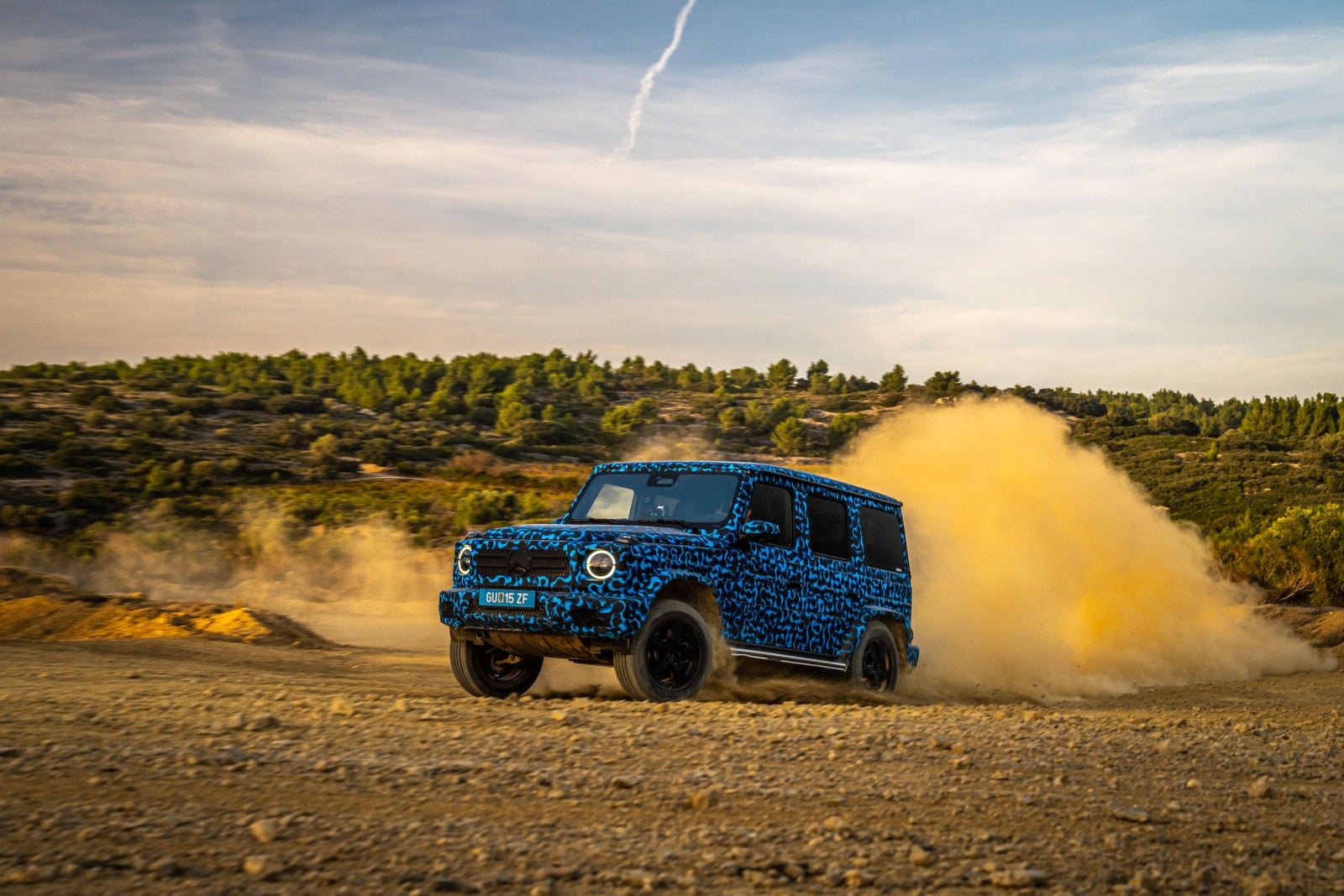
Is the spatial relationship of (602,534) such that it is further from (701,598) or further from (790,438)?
(790,438)

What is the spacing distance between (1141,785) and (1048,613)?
494 inches

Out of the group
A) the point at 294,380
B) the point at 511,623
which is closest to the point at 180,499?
the point at 294,380

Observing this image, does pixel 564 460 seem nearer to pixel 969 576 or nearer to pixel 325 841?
pixel 969 576

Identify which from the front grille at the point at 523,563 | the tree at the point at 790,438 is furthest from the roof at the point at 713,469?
the tree at the point at 790,438

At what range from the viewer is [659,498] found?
1074 cm

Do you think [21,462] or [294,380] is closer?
[21,462]

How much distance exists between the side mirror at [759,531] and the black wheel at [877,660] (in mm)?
2122

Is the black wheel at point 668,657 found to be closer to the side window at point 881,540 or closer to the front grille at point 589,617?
the front grille at point 589,617

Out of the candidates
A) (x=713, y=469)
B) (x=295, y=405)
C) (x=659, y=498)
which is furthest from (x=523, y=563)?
(x=295, y=405)

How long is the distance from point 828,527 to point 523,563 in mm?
3510

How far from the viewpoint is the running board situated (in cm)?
1002

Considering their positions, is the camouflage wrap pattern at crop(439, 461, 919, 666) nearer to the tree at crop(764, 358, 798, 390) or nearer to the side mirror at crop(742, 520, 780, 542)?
the side mirror at crop(742, 520, 780, 542)

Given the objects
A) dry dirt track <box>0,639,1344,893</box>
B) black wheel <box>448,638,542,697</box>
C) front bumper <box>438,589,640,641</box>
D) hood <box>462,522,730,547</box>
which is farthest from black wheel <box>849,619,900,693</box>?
front bumper <box>438,589,640,641</box>

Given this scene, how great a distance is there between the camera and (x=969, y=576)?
1858cm
